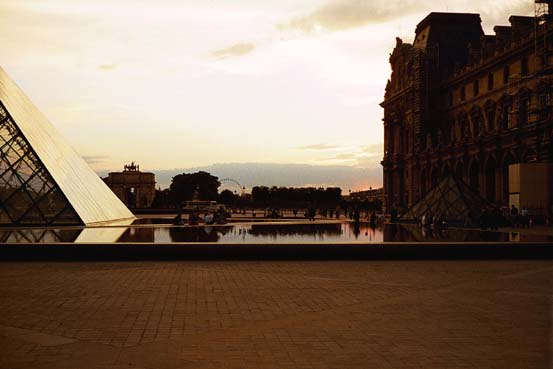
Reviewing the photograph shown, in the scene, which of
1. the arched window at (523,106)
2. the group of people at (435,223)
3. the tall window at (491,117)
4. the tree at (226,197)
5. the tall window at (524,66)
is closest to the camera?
the group of people at (435,223)

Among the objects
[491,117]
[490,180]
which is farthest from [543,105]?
[491,117]

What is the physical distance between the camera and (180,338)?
21.1 ft

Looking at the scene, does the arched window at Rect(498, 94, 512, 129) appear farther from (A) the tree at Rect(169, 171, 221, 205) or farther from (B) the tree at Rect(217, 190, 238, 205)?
(B) the tree at Rect(217, 190, 238, 205)

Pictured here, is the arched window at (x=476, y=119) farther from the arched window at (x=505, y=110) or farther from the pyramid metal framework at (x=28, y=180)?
the pyramid metal framework at (x=28, y=180)

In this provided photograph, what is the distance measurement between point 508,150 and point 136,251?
32955 millimetres

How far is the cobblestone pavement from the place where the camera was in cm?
570

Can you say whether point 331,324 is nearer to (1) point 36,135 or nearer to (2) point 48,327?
(2) point 48,327

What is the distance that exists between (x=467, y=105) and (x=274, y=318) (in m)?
52.1

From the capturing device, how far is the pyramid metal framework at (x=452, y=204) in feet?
99.1

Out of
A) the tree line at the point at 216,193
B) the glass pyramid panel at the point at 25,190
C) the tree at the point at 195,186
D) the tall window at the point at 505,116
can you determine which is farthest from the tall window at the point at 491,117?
the tree at the point at 195,186

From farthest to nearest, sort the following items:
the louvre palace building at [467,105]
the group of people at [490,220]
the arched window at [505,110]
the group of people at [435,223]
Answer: the arched window at [505,110] → the louvre palace building at [467,105] → the group of people at [435,223] → the group of people at [490,220]

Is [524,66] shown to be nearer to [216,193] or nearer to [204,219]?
[204,219]

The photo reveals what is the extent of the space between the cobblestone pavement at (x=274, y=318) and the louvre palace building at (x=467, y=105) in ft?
93.1

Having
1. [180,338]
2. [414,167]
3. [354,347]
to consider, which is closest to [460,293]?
[354,347]
